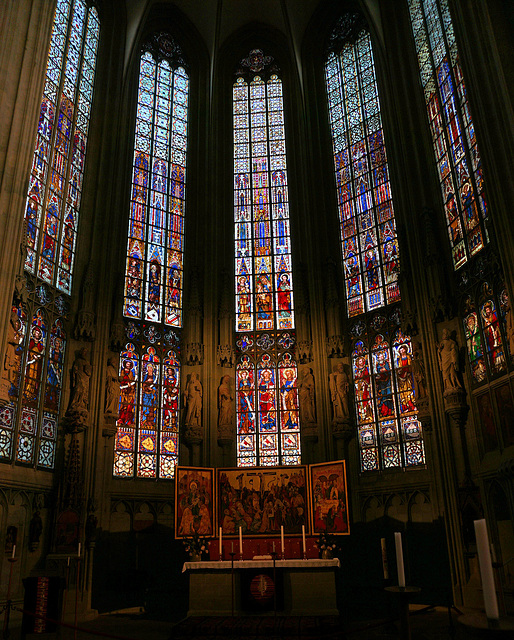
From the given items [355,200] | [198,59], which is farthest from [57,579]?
[198,59]

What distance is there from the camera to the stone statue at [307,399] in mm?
17641

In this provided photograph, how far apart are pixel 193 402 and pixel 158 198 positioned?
300 inches

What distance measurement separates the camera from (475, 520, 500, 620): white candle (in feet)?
10.5

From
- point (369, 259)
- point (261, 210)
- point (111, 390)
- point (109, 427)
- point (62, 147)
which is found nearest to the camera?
point (109, 427)

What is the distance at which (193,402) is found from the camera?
1775 centimetres

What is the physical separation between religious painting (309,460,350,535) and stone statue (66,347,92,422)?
6.49 metres

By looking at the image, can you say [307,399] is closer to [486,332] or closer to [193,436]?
[193,436]

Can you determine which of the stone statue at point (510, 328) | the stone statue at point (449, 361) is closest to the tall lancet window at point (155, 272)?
the stone statue at point (449, 361)

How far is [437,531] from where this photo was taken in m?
14.9

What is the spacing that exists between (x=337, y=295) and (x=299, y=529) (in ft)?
26.0

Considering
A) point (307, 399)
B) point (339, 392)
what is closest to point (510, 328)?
point (339, 392)

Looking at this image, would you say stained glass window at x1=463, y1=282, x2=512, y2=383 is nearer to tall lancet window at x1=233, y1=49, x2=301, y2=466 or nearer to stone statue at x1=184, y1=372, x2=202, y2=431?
tall lancet window at x1=233, y1=49, x2=301, y2=466

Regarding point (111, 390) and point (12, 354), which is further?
point (111, 390)

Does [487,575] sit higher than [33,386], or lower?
lower
